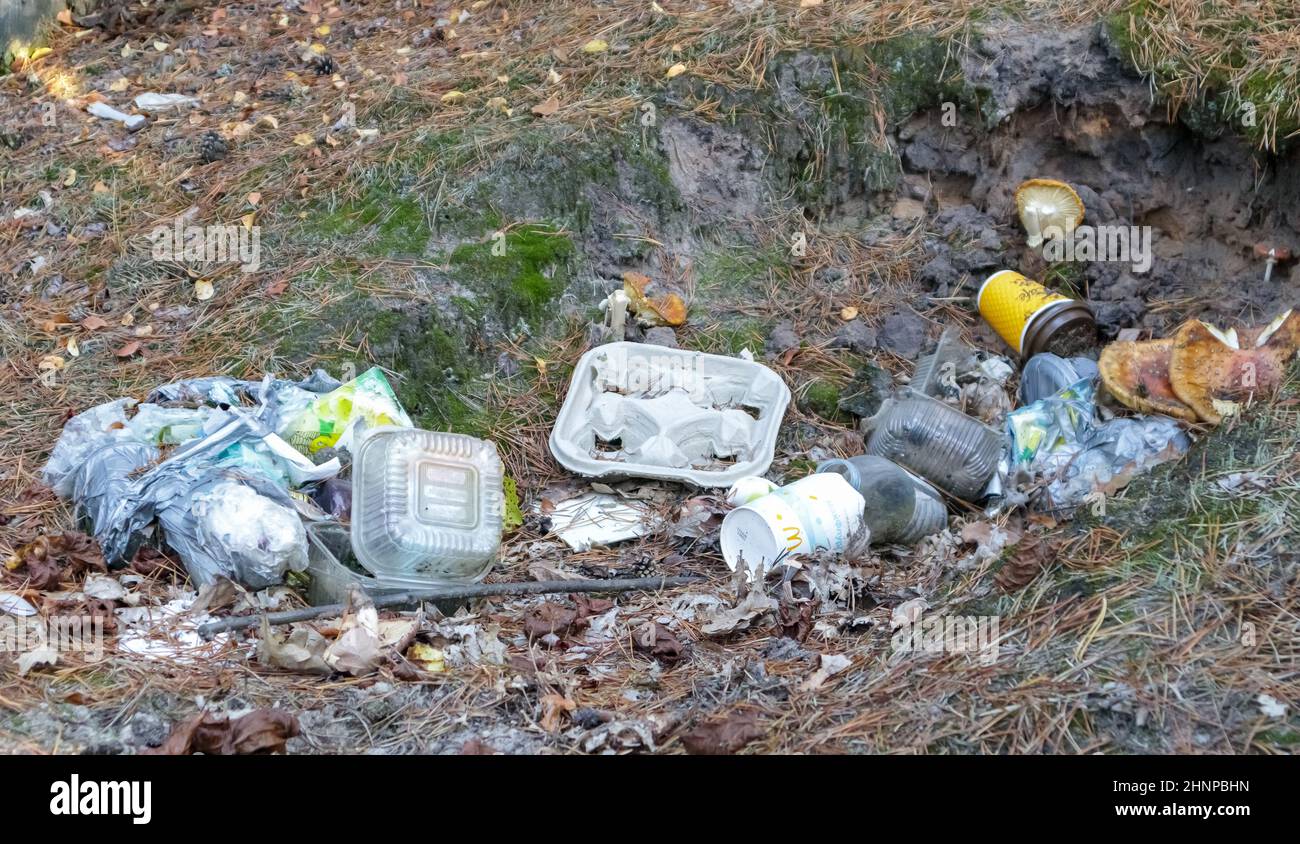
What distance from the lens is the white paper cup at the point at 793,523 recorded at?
3.37 metres

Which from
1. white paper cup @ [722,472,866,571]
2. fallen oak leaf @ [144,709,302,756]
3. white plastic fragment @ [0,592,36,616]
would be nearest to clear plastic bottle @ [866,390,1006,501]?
white paper cup @ [722,472,866,571]

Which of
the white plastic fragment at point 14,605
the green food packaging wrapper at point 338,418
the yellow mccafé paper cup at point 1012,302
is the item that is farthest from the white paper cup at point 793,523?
the white plastic fragment at point 14,605

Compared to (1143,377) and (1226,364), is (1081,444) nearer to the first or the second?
(1143,377)

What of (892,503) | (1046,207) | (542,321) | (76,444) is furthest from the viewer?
(1046,207)

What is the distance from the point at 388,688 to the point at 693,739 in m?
0.75

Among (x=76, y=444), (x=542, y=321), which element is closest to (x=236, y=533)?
(x=76, y=444)

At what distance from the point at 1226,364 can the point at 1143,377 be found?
253 mm

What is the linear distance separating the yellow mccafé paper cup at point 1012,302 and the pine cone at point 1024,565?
1623mm

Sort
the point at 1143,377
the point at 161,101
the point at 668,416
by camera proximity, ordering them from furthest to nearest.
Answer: the point at 161,101, the point at 668,416, the point at 1143,377

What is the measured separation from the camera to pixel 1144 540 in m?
2.90

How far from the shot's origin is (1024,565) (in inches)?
115

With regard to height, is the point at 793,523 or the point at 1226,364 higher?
the point at 1226,364

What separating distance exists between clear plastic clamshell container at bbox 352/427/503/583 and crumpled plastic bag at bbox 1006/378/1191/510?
5.53ft

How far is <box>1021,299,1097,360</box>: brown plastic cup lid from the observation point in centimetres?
433
